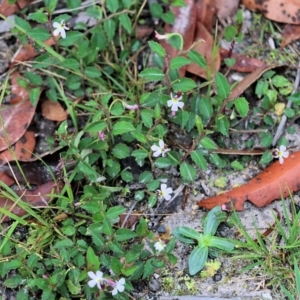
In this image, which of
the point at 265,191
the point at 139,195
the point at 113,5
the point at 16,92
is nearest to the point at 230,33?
the point at 113,5

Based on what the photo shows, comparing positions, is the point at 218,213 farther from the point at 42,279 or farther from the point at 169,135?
the point at 42,279

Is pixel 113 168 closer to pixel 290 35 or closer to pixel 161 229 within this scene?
pixel 161 229

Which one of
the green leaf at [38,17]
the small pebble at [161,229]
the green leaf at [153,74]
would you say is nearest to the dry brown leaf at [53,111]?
the green leaf at [38,17]

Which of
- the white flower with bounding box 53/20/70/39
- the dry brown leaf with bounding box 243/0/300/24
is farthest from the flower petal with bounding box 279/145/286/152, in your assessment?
the white flower with bounding box 53/20/70/39

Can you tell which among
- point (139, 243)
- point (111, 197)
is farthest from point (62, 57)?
point (139, 243)

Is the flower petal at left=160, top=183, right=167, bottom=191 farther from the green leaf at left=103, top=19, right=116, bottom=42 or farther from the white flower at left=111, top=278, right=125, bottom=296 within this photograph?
the green leaf at left=103, top=19, right=116, bottom=42

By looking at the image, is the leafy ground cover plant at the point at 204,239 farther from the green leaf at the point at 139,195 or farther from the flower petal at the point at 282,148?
the flower petal at the point at 282,148

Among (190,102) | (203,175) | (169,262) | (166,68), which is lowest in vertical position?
(169,262)
